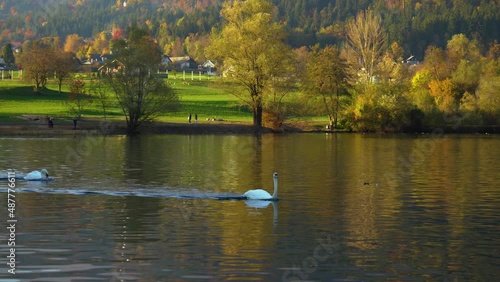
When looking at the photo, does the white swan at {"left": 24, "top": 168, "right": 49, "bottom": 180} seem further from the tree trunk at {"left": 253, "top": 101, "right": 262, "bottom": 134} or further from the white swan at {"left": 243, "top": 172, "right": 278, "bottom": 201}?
the tree trunk at {"left": 253, "top": 101, "right": 262, "bottom": 134}

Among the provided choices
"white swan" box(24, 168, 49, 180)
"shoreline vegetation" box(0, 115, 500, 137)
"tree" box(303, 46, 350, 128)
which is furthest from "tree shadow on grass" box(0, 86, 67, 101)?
"white swan" box(24, 168, 49, 180)

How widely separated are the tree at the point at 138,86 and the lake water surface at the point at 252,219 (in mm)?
26593

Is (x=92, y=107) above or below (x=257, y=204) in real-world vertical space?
above

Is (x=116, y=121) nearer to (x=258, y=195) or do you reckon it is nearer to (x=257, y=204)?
(x=258, y=195)

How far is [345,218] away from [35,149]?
40162 millimetres

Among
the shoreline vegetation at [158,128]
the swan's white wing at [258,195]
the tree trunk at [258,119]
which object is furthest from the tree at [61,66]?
the swan's white wing at [258,195]

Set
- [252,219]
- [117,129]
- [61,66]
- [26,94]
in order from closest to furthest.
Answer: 1. [252,219]
2. [117,129]
3. [26,94]
4. [61,66]

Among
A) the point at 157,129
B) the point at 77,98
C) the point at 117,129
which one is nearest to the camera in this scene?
the point at 117,129

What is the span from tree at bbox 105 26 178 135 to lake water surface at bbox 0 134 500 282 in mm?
26593

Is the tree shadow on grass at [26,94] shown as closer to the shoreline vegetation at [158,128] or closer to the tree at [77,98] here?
the tree at [77,98]

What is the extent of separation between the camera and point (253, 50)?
317ft

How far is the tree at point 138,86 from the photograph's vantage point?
90062 mm

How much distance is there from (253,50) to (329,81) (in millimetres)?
14652

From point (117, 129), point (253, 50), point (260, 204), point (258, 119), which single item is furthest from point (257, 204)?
point (258, 119)
